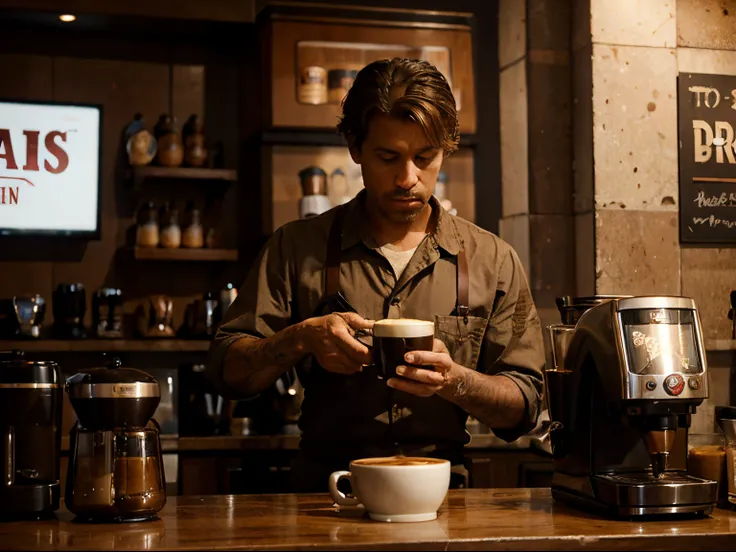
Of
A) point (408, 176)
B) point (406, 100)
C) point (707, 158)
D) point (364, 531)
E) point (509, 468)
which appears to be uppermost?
point (707, 158)

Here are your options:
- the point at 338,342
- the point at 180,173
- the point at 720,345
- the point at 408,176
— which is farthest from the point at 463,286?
the point at 180,173

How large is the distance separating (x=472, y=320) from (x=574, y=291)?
175 centimetres

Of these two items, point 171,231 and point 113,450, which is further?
point 171,231

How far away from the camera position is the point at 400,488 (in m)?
1.77

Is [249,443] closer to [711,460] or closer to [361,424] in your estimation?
[361,424]

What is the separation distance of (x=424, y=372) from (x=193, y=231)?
2747 mm

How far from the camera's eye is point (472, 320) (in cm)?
251

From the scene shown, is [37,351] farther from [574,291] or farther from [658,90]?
[658,90]

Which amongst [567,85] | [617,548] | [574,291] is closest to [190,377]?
[574,291]

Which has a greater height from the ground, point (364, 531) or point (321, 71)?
point (321, 71)

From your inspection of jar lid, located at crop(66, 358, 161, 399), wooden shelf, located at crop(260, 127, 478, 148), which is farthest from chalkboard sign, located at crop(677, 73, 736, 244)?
jar lid, located at crop(66, 358, 161, 399)

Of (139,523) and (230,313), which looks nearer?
(139,523)

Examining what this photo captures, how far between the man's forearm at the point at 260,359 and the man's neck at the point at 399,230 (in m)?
0.43

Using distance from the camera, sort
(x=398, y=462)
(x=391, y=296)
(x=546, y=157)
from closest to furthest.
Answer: (x=398, y=462) < (x=391, y=296) < (x=546, y=157)
